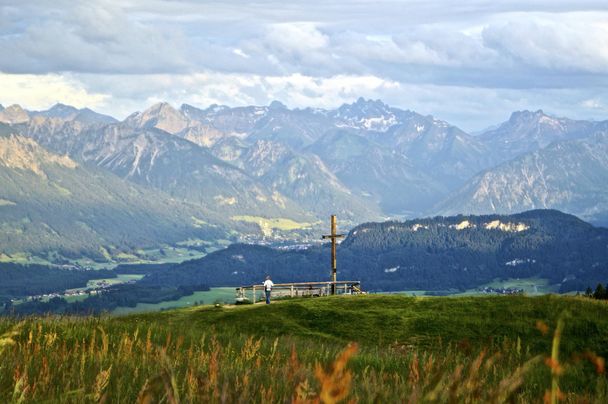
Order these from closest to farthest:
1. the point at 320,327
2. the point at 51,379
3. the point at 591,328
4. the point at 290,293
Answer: the point at 51,379 → the point at 591,328 → the point at 320,327 → the point at 290,293

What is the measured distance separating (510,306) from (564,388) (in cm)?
2774

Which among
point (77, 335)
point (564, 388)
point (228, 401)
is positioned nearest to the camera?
point (228, 401)

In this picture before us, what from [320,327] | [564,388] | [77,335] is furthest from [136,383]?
[320,327]

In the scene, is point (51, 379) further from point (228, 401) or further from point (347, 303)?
point (347, 303)

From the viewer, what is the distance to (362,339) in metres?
41.4

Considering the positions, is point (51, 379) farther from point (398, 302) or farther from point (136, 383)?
point (398, 302)

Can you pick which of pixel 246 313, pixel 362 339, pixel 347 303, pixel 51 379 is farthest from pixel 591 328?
pixel 51 379

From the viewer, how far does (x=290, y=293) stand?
66938 mm

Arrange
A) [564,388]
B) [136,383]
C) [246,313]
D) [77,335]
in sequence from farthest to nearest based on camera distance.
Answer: [246,313] < [564,388] < [77,335] < [136,383]

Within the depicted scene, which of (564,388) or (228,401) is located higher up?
(228,401)

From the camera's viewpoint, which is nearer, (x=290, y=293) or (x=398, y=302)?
(x=398, y=302)

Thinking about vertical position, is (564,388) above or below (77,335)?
below

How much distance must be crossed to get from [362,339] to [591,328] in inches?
398

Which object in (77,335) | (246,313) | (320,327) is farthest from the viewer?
(246,313)
